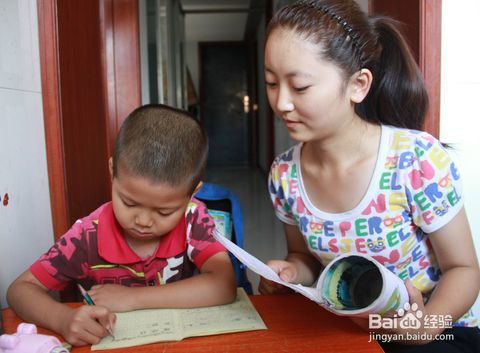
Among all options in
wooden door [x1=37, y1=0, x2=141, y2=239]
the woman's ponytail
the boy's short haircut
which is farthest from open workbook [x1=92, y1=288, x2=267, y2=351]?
wooden door [x1=37, y1=0, x2=141, y2=239]

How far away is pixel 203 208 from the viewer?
Result: 108cm

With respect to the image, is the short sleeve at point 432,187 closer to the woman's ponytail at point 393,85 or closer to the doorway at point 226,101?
the woman's ponytail at point 393,85

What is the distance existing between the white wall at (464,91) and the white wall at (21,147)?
107 cm

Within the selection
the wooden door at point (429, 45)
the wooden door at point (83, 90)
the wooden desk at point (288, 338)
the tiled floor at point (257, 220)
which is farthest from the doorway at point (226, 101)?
the wooden desk at point (288, 338)

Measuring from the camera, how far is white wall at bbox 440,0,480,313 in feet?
4.31

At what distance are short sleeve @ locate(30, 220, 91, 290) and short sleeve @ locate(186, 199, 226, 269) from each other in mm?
216

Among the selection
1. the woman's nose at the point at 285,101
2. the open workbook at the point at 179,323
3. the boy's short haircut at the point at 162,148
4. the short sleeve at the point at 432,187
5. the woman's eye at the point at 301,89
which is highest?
the woman's eye at the point at 301,89

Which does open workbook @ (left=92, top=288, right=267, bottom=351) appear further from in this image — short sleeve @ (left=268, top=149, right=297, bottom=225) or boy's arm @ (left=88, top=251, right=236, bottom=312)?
short sleeve @ (left=268, top=149, right=297, bottom=225)

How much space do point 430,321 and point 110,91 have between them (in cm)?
194

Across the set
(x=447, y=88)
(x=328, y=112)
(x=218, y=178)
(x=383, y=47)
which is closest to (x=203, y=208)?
(x=328, y=112)

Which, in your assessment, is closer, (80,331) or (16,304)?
(80,331)

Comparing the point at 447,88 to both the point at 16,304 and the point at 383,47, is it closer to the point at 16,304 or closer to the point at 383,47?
the point at 383,47

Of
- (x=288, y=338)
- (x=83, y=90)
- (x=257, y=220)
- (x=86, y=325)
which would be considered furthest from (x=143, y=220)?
(x=257, y=220)

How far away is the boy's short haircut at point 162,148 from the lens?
921mm
